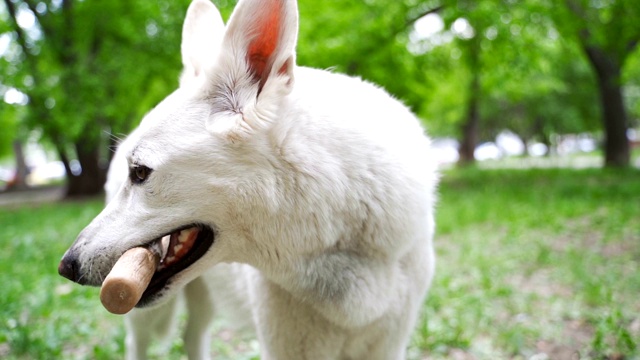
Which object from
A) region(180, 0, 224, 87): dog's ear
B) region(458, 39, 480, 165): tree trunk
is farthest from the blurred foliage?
region(180, 0, 224, 87): dog's ear

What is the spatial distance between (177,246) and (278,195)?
0.45 meters

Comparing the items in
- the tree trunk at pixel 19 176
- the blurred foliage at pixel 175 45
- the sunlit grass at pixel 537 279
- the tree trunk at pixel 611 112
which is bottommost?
the tree trunk at pixel 19 176

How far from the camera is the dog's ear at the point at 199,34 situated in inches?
84.9

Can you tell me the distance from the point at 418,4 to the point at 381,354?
413 inches

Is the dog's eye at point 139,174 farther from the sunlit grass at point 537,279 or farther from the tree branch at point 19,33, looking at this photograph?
the tree branch at point 19,33

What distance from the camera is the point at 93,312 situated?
14.6 ft

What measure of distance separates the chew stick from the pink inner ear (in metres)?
0.75

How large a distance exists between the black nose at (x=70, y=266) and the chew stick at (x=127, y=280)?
0.16 meters

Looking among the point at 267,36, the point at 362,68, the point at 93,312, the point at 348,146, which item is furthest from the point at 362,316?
the point at 362,68

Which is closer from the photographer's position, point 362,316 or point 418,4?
point 362,316

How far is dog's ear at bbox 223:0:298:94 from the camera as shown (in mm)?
1642

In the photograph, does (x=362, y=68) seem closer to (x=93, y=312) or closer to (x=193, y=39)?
(x=93, y=312)

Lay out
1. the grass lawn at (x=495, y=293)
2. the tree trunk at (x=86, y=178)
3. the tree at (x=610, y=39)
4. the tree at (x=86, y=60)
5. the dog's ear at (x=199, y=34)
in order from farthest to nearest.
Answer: the tree trunk at (x=86, y=178)
the tree at (x=86, y=60)
the tree at (x=610, y=39)
the grass lawn at (x=495, y=293)
the dog's ear at (x=199, y=34)

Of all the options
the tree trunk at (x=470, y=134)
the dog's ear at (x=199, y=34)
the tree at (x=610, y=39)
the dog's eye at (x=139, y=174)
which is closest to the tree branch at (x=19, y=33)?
the dog's ear at (x=199, y=34)
